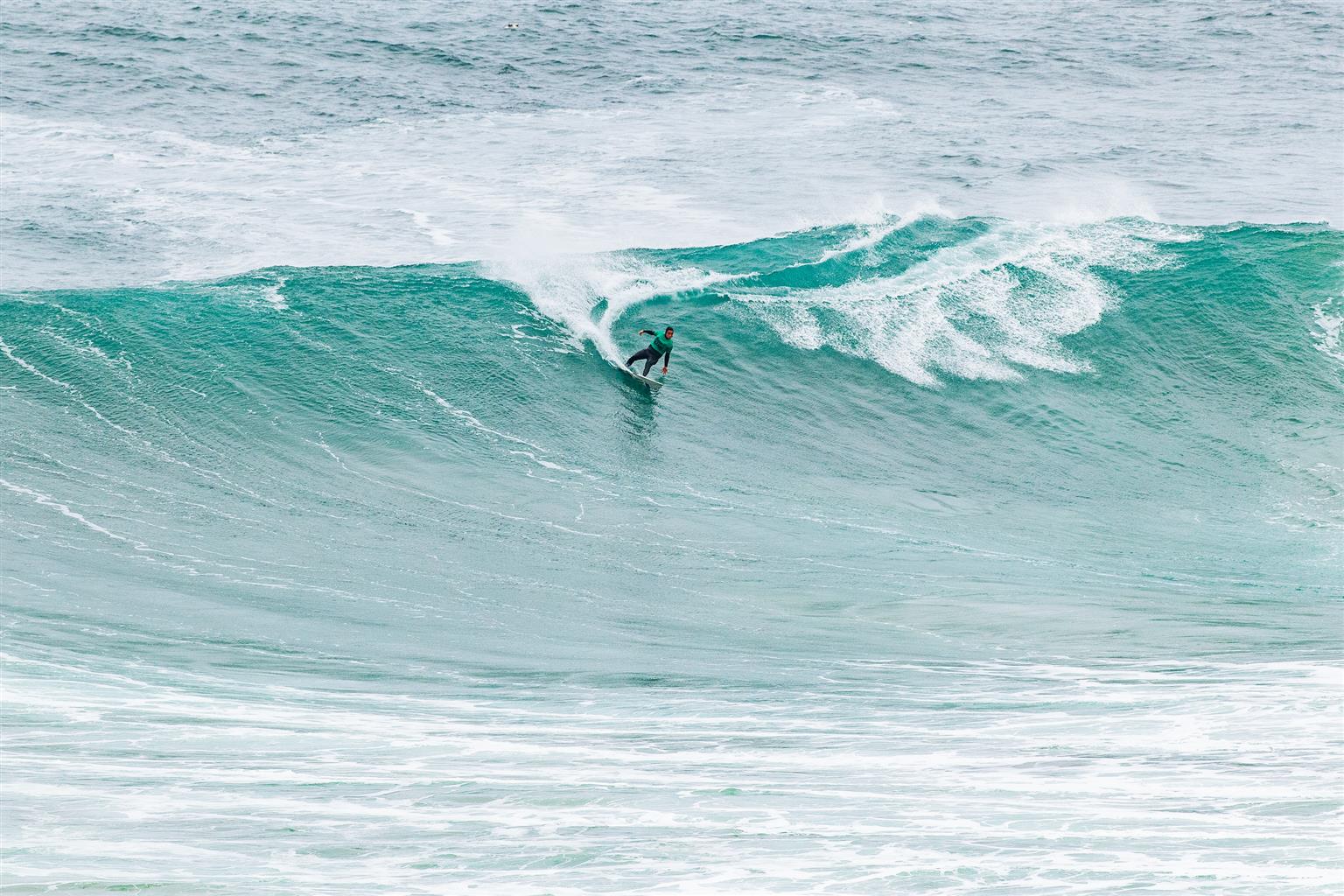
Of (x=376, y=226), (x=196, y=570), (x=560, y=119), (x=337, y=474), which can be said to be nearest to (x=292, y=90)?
(x=560, y=119)

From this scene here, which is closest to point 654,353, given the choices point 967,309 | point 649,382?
point 649,382

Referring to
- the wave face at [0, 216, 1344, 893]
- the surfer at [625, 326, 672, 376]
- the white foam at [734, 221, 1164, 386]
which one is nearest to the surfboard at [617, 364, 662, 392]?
the surfer at [625, 326, 672, 376]

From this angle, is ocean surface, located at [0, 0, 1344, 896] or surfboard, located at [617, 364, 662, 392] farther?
surfboard, located at [617, 364, 662, 392]

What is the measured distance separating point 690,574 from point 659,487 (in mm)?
2681

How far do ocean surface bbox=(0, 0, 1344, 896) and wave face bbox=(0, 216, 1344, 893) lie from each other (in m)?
0.07

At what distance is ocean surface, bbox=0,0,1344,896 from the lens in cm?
1198

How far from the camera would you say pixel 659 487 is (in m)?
19.6

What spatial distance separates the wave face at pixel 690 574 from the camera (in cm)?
1177

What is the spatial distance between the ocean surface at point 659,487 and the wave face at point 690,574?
0.24 feet

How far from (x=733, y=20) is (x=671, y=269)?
77.5 ft

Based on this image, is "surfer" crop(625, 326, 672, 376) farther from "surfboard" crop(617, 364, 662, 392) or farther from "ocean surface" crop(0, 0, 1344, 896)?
"ocean surface" crop(0, 0, 1344, 896)

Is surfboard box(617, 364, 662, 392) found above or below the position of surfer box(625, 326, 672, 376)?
below

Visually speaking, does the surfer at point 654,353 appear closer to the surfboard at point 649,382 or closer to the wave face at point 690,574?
the surfboard at point 649,382

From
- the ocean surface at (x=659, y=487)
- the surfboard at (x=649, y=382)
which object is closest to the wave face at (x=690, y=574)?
the ocean surface at (x=659, y=487)
